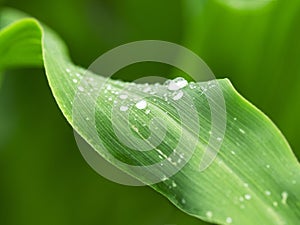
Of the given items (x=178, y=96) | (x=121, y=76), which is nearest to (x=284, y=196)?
(x=178, y=96)

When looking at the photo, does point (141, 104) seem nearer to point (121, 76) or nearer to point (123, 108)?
point (123, 108)

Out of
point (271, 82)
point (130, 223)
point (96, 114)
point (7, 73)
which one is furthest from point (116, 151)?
point (7, 73)

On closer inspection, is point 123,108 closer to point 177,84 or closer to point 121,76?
point 177,84

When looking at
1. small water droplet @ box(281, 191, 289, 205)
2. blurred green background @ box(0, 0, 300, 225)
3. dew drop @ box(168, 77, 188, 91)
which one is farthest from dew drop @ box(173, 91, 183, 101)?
blurred green background @ box(0, 0, 300, 225)

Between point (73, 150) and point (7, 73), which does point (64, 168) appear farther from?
point (7, 73)

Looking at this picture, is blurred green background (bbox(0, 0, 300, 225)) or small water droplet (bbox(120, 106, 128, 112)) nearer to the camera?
small water droplet (bbox(120, 106, 128, 112))

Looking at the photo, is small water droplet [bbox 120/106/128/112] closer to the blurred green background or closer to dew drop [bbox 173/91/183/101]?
dew drop [bbox 173/91/183/101]

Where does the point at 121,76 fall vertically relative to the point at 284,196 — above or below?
below

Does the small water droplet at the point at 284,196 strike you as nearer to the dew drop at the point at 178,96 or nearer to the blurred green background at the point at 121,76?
the dew drop at the point at 178,96

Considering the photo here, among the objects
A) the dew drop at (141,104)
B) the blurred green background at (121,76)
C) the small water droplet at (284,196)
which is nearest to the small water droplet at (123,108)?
the dew drop at (141,104)

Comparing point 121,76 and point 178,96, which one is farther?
point 121,76
